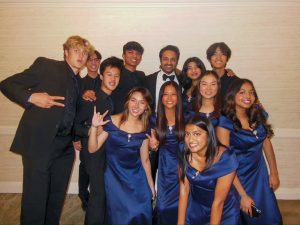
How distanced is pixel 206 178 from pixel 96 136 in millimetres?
1137

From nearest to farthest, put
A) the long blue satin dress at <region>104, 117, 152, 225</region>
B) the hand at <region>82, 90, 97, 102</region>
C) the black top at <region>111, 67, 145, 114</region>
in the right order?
the long blue satin dress at <region>104, 117, 152, 225</region>, the hand at <region>82, 90, 97, 102</region>, the black top at <region>111, 67, 145, 114</region>

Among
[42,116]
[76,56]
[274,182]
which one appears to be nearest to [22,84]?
[42,116]

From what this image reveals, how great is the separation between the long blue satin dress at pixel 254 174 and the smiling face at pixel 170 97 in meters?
0.53

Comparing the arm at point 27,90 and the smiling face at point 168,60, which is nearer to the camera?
the arm at point 27,90

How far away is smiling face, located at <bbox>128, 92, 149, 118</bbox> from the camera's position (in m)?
2.73

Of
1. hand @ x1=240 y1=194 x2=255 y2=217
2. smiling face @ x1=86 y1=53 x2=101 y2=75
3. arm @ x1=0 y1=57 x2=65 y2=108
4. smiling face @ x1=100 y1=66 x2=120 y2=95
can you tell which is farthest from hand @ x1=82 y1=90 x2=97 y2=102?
hand @ x1=240 y1=194 x2=255 y2=217

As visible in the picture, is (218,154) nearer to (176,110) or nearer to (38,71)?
(176,110)

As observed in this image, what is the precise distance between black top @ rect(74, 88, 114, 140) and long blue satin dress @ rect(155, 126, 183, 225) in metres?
0.74

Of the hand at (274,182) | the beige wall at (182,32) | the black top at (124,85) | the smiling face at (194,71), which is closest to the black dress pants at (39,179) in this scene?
the black top at (124,85)

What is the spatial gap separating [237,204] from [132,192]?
104cm

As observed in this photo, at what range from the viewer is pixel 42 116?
2385mm

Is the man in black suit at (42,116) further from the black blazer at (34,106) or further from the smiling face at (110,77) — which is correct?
the smiling face at (110,77)

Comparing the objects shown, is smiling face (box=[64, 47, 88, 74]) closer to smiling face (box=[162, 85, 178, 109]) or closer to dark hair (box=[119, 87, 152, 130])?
dark hair (box=[119, 87, 152, 130])

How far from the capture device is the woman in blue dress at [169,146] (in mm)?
2779
